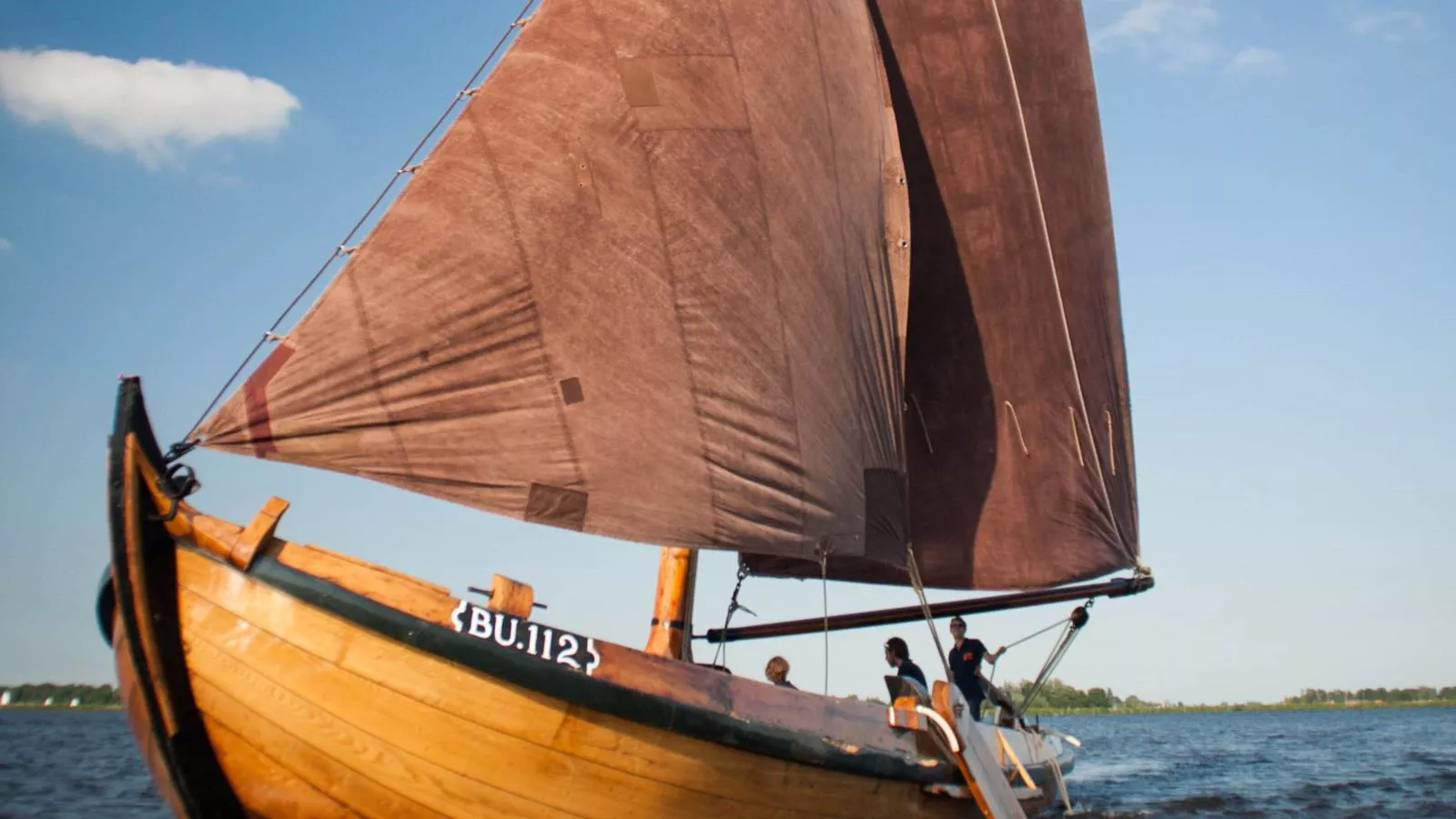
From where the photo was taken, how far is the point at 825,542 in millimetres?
10859

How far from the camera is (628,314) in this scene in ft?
32.3

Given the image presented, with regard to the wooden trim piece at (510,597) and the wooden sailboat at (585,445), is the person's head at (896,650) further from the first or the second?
the wooden trim piece at (510,597)

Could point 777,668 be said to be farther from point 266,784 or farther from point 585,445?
point 266,784

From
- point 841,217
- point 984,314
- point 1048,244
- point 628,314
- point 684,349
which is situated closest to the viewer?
point 628,314

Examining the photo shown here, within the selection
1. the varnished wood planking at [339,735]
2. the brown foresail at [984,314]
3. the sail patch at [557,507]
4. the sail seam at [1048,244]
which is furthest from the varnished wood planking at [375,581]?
the sail seam at [1048,244]

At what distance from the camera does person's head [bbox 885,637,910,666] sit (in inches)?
510

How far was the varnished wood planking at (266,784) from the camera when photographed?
25.2ft

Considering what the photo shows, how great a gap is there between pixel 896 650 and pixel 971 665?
2.38 m

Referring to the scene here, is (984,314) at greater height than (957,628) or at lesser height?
greater

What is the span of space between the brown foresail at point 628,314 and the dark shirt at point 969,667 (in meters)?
3.51

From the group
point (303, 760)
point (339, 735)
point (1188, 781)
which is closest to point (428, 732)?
point (339, 735)

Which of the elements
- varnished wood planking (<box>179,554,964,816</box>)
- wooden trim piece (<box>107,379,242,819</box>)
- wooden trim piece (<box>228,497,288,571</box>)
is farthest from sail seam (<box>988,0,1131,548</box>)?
wooden trim piece (<box>107,379,242,819</box>)

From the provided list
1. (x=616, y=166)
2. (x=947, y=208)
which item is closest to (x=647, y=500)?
(x=616, y=166)

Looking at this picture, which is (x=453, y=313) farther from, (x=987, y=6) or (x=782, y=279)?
(x=987, y=6)
